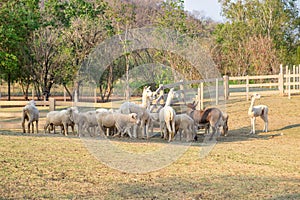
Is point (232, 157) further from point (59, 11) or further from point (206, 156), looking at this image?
point (59, 11)

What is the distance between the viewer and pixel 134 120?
12.8 meters

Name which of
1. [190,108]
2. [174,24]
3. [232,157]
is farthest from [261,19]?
[232,157]

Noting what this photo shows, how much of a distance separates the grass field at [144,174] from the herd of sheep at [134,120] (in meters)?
0.95

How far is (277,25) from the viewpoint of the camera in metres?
47.7

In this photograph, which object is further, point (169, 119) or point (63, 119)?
point (63, 119)

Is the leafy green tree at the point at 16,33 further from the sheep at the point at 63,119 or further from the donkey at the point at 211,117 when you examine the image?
the donkey at the point at 211,117

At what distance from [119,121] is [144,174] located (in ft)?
16.6

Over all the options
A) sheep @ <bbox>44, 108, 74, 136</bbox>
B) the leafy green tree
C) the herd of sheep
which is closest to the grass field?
the herd of sheep

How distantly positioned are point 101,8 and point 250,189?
2754cm

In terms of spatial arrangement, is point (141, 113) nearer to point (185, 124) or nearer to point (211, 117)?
point (185, 124)

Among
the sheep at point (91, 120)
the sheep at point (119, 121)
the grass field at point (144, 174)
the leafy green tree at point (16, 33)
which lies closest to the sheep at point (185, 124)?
the grass field at point (144, 174)

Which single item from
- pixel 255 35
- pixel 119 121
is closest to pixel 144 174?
pixel 119 121

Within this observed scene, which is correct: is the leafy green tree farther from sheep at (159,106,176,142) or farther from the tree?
the tree

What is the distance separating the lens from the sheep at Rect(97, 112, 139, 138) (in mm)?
12806
